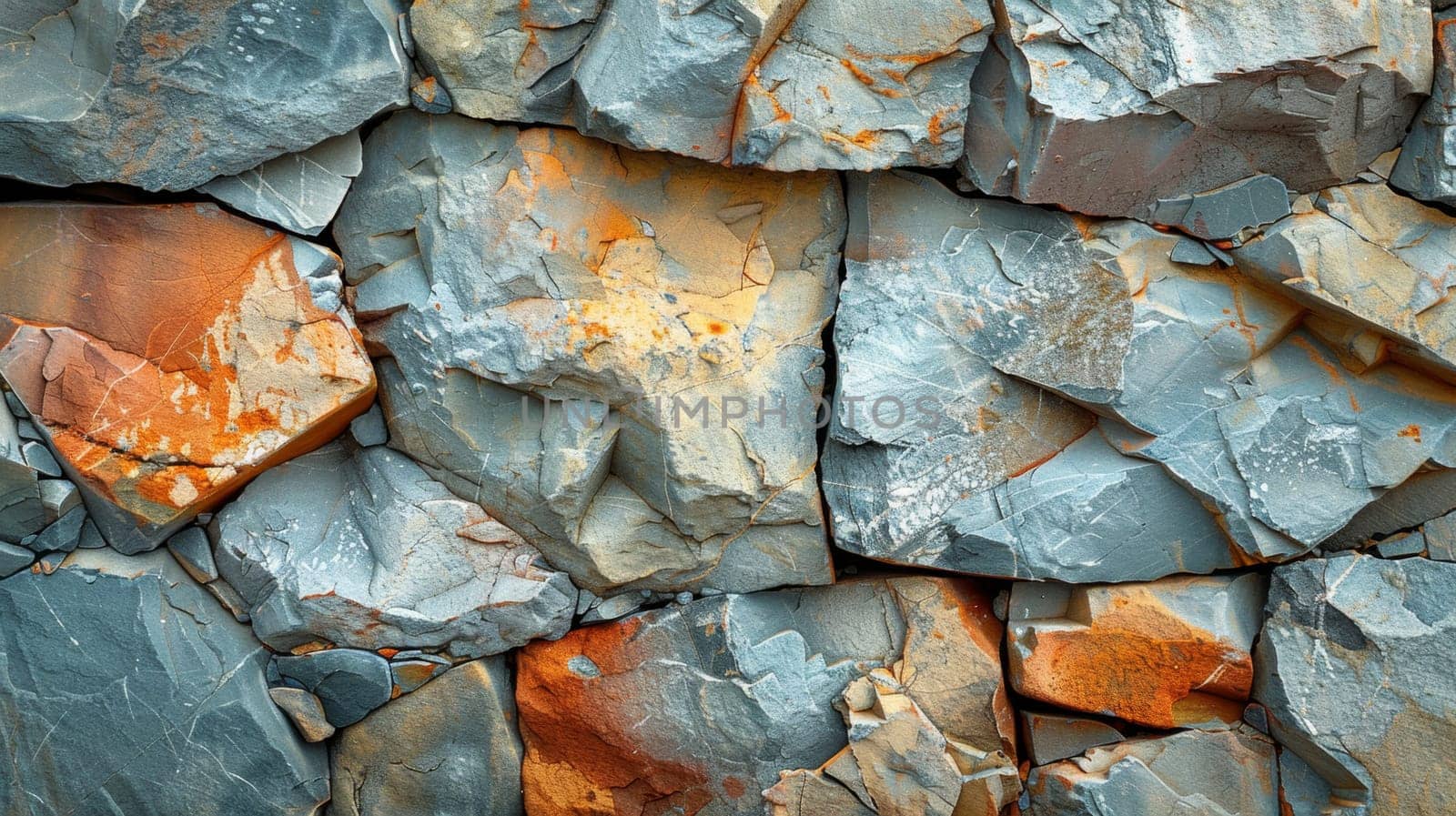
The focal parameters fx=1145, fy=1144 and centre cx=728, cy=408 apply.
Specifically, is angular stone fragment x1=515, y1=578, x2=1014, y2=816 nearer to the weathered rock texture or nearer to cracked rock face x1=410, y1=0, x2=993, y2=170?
the weathered rock texture

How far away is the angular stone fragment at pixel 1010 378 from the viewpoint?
2654 millimetres

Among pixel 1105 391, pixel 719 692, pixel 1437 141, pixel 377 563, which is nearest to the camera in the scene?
pixel 1437 141

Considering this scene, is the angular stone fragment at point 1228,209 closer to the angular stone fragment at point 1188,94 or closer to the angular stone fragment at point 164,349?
the angular stone fragment at point 1188,94

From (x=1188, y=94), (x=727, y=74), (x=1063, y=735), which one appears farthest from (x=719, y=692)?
(x=1188, y=94)

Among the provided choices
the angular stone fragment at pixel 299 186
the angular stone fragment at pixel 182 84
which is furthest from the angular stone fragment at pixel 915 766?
A: the angular stone fragment at pixel 182 84

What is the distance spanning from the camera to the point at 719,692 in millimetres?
2855

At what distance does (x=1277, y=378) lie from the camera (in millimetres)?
2691

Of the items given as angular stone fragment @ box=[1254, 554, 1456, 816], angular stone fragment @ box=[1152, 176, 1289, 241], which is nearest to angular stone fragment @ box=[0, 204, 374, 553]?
angular stone fragment @ box=[1152, 176, 1289, 241]

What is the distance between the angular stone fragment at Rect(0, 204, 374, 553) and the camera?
252 centimetres

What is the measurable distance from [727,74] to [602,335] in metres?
0.64

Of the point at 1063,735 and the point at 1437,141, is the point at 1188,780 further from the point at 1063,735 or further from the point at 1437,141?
the point at 1437,141

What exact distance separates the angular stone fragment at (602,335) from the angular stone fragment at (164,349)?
0.17 m

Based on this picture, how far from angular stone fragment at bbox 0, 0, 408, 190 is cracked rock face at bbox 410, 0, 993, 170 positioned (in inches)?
7.3

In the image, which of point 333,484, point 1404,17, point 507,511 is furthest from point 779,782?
point 1404,17
